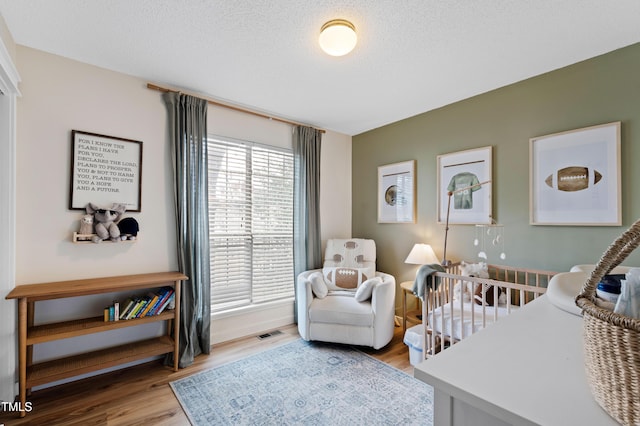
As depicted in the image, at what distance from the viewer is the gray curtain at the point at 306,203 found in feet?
11.6

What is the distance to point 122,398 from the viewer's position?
212 cm

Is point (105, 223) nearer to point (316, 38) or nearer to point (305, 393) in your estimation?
point (305, 393)

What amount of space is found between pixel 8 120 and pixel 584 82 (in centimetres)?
410

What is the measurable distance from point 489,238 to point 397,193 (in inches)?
45.2

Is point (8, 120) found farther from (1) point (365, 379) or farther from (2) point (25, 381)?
(1) point (365, 379)

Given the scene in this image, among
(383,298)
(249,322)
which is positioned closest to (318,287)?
(383,298)

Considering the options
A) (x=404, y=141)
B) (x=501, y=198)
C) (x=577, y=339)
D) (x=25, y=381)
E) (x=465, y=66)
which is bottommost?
(x=25, y=381)

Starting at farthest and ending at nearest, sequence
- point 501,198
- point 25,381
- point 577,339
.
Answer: point 501,198 → point 25,381 → point 577,339

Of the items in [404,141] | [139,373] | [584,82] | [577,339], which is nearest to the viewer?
[577,339]

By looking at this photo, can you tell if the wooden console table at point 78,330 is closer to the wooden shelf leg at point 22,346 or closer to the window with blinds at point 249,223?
the wooden shelf leg at point 22,346

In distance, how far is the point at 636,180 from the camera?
205 cm

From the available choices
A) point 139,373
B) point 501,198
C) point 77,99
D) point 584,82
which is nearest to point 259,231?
point 139,373

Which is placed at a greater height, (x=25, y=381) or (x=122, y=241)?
(x=122, y=241)

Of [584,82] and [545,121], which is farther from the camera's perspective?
[545,121]
